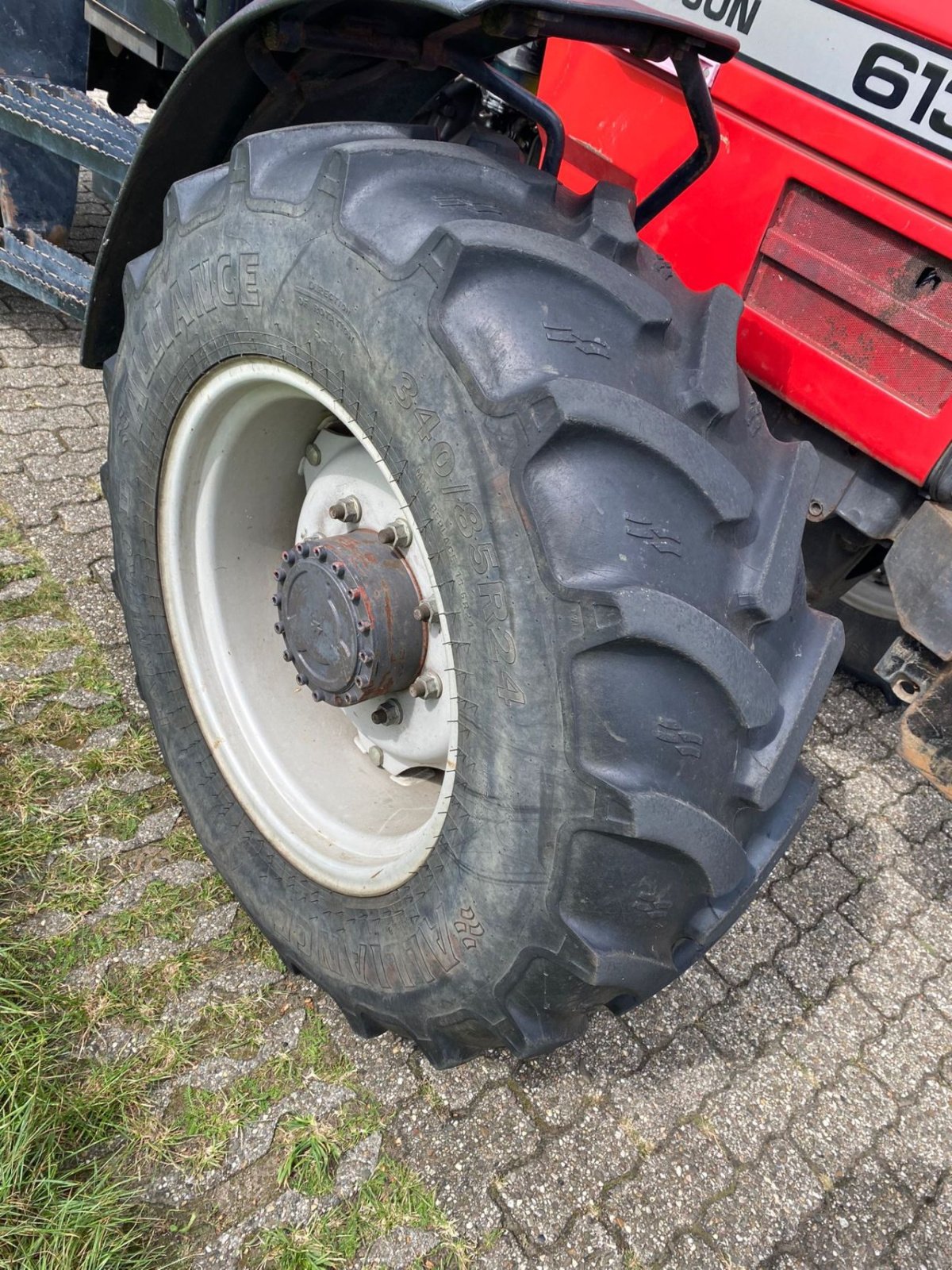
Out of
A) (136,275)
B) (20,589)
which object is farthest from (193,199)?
(20,589)

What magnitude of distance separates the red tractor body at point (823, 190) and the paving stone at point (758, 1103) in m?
1.12

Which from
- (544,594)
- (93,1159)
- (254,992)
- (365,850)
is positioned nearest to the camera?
(544,594)

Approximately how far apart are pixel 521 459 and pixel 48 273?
7.20 ft

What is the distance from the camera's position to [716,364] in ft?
3.88

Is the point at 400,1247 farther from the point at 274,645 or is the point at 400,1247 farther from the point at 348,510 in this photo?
the point at 348,510

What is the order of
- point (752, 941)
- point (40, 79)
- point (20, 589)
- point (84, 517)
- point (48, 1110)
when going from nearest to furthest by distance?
point (48, 1110)
point (752, 941)
point (20, 589)
point (84, 517)
point (40, 79)

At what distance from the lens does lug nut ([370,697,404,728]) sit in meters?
1.57

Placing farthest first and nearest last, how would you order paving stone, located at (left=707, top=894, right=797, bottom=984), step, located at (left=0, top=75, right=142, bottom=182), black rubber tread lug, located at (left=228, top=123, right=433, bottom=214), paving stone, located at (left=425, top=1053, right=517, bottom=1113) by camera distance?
step, located at (left=0, top=75, right=142, bottom=182) < paving stone, located at (left=707, top=894, right=797, bottom=984) < paving stone, located at (left=425, top=1053, right=517, bottom=1113) < black rubber tread lug, located at (left=228, top=123, right=433, bottom=214)

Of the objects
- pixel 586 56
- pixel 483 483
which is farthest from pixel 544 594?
pixel 586 56

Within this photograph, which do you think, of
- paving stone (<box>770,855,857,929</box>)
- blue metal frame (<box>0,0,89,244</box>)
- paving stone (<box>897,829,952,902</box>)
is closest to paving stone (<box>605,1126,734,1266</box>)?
paving stone (<box>770,855,857,929</box>)

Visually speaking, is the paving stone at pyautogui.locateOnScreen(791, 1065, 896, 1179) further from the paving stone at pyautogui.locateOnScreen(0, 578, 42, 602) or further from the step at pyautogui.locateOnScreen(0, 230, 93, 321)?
the step at pyautogui.locateOnScreen(0, 230, 93, 321)

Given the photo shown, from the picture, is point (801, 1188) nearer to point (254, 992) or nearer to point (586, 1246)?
point (586, 1246)

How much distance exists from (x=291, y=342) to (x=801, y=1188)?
62.7 inches

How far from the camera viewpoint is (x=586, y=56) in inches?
63.5
